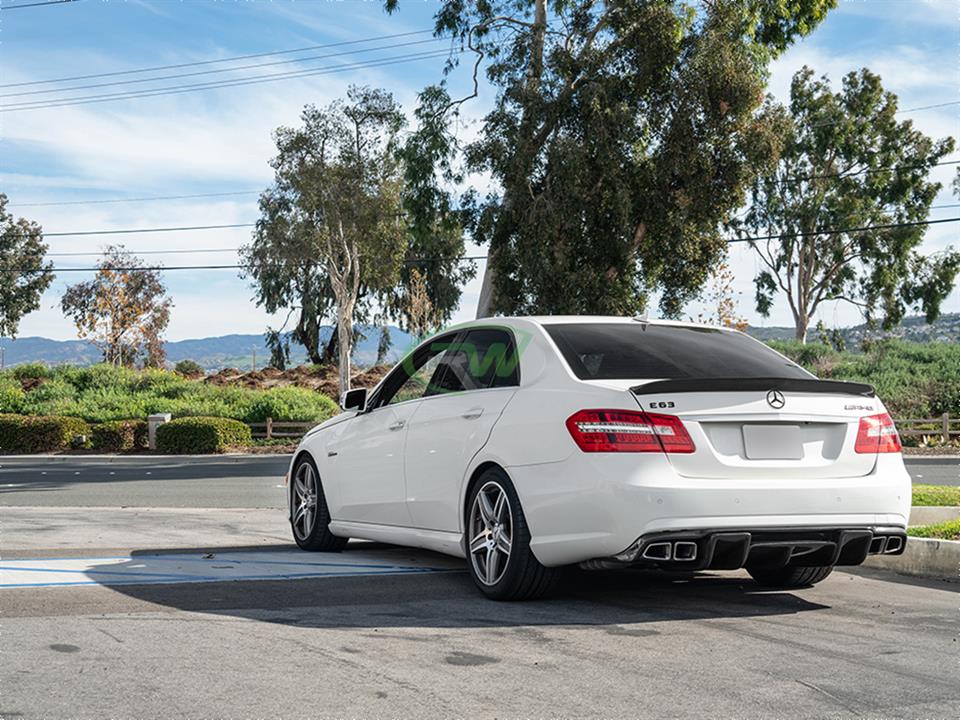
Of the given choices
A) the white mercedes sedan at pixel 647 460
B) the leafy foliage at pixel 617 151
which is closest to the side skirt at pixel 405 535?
the white mercedes sedan at pixel 647 460

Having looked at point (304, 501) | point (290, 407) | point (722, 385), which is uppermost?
point (290, 407)

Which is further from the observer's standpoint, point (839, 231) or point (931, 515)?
point (839, 231)

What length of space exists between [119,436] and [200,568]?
27.9 metres

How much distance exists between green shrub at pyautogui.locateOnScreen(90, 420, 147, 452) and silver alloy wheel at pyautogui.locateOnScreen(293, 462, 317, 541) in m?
26.5

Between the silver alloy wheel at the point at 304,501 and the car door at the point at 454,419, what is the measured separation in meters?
1.66

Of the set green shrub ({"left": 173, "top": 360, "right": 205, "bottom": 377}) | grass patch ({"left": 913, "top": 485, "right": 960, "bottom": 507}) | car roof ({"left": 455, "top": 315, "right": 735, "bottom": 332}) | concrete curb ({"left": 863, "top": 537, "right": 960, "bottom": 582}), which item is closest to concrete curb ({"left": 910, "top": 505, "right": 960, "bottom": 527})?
grass patch ({"left": 913, "top": 485, "right": 960, "bottom": 507})

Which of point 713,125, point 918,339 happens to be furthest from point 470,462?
point 918,339

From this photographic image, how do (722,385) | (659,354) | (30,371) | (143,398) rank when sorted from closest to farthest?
(722,385) < (659,354) < (143,398) < (30,371)

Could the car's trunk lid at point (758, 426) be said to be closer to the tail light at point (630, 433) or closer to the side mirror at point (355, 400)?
the tail light at point (630, 433)

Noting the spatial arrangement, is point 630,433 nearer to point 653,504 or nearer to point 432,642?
point 653,504

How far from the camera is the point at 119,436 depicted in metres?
34.2

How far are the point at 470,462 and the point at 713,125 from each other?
26.2 metres

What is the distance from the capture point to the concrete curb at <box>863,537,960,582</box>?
7.79 m

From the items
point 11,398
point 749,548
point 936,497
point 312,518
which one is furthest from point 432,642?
point 11,398
